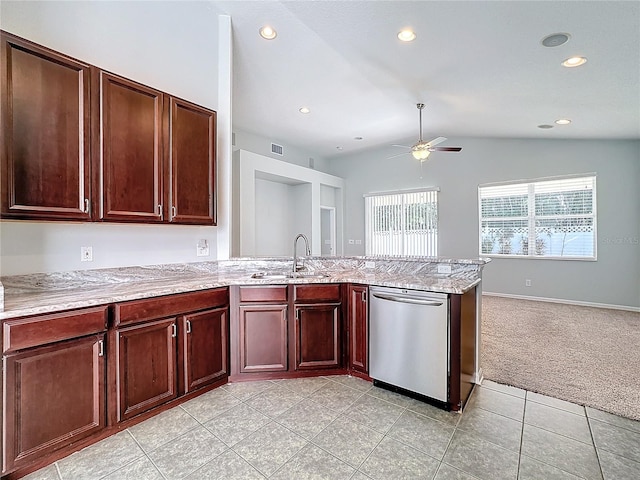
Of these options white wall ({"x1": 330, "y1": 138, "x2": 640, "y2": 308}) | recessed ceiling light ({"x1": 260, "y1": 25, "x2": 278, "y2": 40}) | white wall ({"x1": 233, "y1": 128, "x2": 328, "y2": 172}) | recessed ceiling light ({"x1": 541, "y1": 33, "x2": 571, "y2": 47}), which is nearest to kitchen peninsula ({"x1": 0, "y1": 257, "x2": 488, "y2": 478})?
recessed ceiling light ({"x1": 541, "y1": 33, "x2": 571, "y2": 47})

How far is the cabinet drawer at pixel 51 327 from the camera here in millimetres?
1545

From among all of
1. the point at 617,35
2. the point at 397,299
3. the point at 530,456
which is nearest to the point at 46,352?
the point at 397,299

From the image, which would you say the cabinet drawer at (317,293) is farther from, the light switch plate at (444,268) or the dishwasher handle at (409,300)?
the light switch plate at (444,268)

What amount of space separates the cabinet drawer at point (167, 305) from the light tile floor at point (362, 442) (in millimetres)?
723

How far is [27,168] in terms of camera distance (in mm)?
1755

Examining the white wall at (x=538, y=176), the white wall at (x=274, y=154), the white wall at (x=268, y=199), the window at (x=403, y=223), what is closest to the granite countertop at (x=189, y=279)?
the white wall at (x=268, y=199)

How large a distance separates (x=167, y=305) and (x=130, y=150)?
1.18m

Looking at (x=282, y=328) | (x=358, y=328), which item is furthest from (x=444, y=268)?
(x=282, y=328)

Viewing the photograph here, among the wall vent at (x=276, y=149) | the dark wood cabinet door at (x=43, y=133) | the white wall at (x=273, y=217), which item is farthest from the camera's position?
the wall vent at (x=276, y=149)

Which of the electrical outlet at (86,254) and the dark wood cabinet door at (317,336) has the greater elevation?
the electrical outlet at (86,254)

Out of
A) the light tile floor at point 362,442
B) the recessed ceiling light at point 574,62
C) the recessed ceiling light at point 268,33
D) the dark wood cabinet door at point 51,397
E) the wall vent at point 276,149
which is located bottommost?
the light tile floor at point 362,442

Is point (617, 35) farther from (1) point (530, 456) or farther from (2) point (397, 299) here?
(1) point (530, 456)

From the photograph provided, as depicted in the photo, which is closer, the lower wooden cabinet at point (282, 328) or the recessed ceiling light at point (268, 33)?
the lower wooden cabinet at point (282, 328)

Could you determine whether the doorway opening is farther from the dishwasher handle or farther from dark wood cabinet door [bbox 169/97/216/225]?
the dishwasher handle
